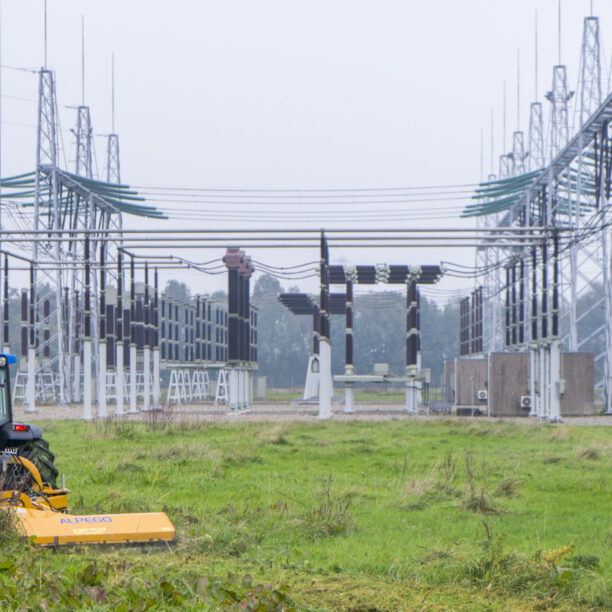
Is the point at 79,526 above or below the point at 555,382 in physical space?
below

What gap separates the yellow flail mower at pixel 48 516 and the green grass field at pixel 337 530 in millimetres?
116

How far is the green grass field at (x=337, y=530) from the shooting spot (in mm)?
6284

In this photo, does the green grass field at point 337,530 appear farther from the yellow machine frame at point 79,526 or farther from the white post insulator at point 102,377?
the white post insulator at point 102,377

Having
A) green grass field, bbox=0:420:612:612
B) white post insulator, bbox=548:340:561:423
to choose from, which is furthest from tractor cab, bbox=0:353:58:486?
white post insulator, bbox=548:340:561:423

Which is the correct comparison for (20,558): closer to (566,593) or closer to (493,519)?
(566,593)

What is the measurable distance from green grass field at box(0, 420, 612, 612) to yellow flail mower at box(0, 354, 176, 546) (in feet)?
0.38

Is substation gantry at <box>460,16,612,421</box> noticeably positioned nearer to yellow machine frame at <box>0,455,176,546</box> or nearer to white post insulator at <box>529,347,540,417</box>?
white post insulator at <box>529,347,540,417</box>

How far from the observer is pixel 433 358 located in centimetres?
Answer: 7831

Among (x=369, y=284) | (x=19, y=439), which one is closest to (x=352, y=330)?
(x=369, y=284)

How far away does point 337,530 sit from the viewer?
28.6 feet

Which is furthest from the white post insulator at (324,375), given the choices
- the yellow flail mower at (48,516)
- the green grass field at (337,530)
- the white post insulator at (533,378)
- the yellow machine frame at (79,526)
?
the yellow machine frame at (79,526)

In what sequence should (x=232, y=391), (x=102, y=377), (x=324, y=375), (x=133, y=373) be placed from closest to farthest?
(x=324, y=375) < (x=102, y=377) < (x=232, y=391) < (x=133, y=373)

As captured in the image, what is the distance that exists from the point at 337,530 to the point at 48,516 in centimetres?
259

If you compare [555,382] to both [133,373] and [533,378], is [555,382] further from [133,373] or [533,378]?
[133,373]
